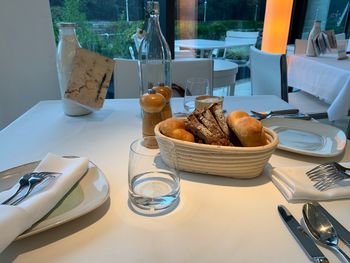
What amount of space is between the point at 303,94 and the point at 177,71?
1.30 metres

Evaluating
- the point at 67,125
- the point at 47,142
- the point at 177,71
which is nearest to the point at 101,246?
the point at 47,142

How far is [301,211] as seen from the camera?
50cm

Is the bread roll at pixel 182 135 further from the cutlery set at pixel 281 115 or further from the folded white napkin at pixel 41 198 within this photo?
the cutlery set at pixel 281 115

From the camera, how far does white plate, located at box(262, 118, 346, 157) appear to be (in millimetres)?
684

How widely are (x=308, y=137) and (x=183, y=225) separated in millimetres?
487

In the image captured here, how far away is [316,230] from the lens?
0.44 m

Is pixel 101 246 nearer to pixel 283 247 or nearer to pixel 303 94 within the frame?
pixel 283 247

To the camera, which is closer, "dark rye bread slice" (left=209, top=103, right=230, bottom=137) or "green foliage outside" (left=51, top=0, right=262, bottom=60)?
"dark rye bread slice" (left=209, top=103, right=230, bottom=137)

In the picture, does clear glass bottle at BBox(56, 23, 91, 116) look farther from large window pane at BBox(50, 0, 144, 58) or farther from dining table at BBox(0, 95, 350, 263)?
large window pane at BBox(50, 0, 144, 58)

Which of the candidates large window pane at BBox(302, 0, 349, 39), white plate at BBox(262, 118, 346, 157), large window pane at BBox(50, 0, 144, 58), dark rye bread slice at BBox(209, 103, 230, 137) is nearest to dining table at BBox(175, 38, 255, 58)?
large window pane at BBox(50, 0, 144, 58)

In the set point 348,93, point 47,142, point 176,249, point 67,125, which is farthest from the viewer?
point 348,93

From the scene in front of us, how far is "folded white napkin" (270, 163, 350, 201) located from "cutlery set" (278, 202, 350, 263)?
A: 0.03 m

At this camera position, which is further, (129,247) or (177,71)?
(177,71)

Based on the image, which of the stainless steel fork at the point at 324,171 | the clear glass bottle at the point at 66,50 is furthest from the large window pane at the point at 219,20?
the stainless steel fork at the point at 324,171
